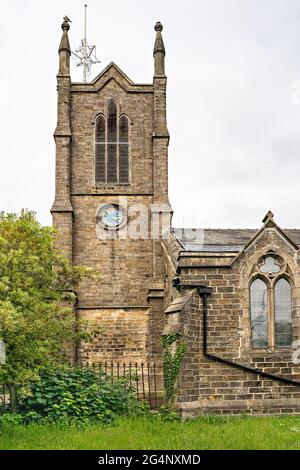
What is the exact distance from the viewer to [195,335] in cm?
1838

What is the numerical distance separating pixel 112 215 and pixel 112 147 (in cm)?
351

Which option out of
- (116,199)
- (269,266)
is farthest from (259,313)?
(116,199)

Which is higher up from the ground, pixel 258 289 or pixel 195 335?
pixel 258 289

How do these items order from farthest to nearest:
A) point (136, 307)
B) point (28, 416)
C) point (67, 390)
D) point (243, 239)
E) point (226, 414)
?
point (136, 307), point (243, 239), point (226, 414), point (67, 390), point (28, 416)

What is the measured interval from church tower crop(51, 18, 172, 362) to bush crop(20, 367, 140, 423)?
13.5m

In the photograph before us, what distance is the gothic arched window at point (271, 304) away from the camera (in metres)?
19.2

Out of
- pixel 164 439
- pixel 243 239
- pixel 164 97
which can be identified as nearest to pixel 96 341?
pixel 243 239

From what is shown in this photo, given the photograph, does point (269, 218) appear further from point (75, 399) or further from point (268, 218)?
point (75, 399)

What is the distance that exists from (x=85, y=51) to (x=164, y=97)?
9.59 m

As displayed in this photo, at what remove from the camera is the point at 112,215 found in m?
32.9

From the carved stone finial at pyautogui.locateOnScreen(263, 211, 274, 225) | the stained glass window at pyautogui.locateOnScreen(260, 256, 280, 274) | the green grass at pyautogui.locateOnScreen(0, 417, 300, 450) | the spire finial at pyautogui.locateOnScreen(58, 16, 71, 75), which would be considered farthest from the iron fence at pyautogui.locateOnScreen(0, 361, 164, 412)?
the spire finial at pyautogui.locateOnScreen(58, 16, 71, 75)

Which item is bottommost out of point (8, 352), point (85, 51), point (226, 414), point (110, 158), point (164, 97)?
point (226, 414)
